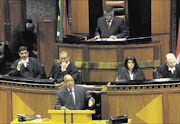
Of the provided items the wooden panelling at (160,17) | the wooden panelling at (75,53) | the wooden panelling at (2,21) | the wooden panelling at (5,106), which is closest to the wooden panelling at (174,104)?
the wooden panelling at (5,106)

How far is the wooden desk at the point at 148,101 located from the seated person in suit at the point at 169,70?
3.37 ft

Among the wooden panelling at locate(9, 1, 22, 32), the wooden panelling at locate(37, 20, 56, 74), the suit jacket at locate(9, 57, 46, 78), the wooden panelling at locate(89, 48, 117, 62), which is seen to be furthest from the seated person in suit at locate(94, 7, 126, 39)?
the wooden panelling at locate(9, 1, 22, 32)

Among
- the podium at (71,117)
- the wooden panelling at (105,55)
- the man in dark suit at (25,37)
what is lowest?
the podium at (71,117)

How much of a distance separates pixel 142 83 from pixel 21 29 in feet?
16.7

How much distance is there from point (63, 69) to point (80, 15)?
9.77ft

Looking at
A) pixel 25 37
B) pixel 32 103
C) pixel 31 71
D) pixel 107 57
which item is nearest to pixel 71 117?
pixel 32 103

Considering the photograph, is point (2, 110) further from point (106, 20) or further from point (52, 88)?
point (106, 20)

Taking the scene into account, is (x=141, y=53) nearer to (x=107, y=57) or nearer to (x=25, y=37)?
(x=107, y=57)

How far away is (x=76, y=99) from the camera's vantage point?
1205cm

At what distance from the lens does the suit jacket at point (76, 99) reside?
39.4 ft

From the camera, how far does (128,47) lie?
14.7 metres

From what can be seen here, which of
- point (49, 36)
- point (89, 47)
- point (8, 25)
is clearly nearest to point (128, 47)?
point (89, 47)

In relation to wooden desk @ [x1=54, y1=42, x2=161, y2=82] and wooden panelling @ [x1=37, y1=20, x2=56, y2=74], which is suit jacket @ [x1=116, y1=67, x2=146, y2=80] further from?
wooden panelling @ [x1=37, y1=20, x2=56, y2=74]

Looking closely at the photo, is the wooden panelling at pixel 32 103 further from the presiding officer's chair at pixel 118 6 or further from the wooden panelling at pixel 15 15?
the wooden panelling at pixel 15 15
